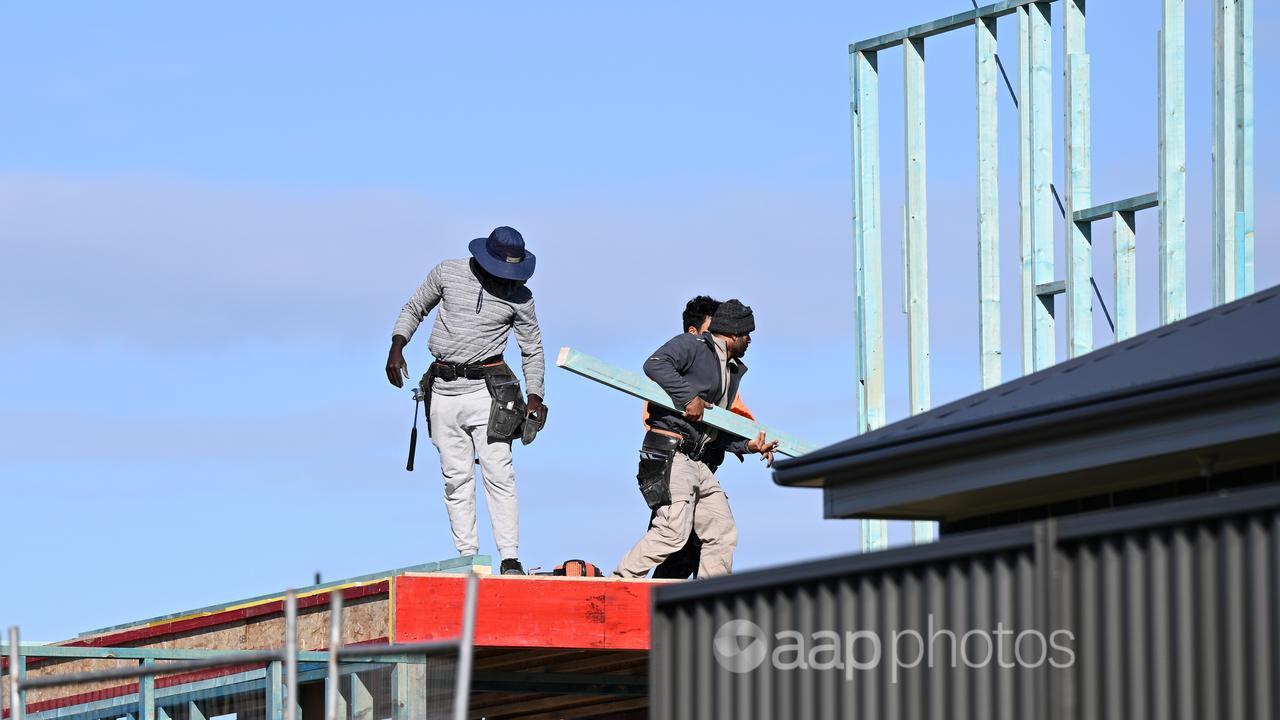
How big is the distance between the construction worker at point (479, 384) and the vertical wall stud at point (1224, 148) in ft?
16.2

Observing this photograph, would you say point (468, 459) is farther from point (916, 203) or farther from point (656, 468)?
point (916, 203)

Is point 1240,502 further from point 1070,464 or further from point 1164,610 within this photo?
point 1070,464

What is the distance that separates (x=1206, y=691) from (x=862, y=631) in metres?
1.42

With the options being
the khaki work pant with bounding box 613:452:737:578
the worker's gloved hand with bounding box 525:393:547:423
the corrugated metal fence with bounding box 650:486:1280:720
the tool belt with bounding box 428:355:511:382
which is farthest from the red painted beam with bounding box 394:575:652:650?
the corrugated metal fence with bounding box 650:486:1280:720

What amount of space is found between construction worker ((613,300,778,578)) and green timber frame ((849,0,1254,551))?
1923 millimetres

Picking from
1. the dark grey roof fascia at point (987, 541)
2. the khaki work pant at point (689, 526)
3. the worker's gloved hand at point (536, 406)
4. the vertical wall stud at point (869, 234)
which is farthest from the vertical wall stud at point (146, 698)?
the vertical wall stud at point (869, 234)

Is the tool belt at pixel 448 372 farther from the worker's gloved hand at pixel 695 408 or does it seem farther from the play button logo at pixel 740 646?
the play button logo at pixel 740 646

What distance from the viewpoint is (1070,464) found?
9.55 meters

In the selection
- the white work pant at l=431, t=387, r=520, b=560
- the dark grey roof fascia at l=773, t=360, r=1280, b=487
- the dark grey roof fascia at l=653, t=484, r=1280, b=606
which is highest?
→ the white work pant at l=431, t=387, r=520, b=560

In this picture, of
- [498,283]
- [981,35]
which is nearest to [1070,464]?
[498,283]

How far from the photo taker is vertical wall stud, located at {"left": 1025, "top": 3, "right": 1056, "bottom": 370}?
1750 cm

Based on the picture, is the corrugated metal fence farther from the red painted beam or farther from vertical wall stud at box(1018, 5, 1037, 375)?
vertical wall stud at box(1018, 5, 1037, 375)

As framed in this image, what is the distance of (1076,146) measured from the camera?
56.7ft

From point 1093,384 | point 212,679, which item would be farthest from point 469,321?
point 1093,384
